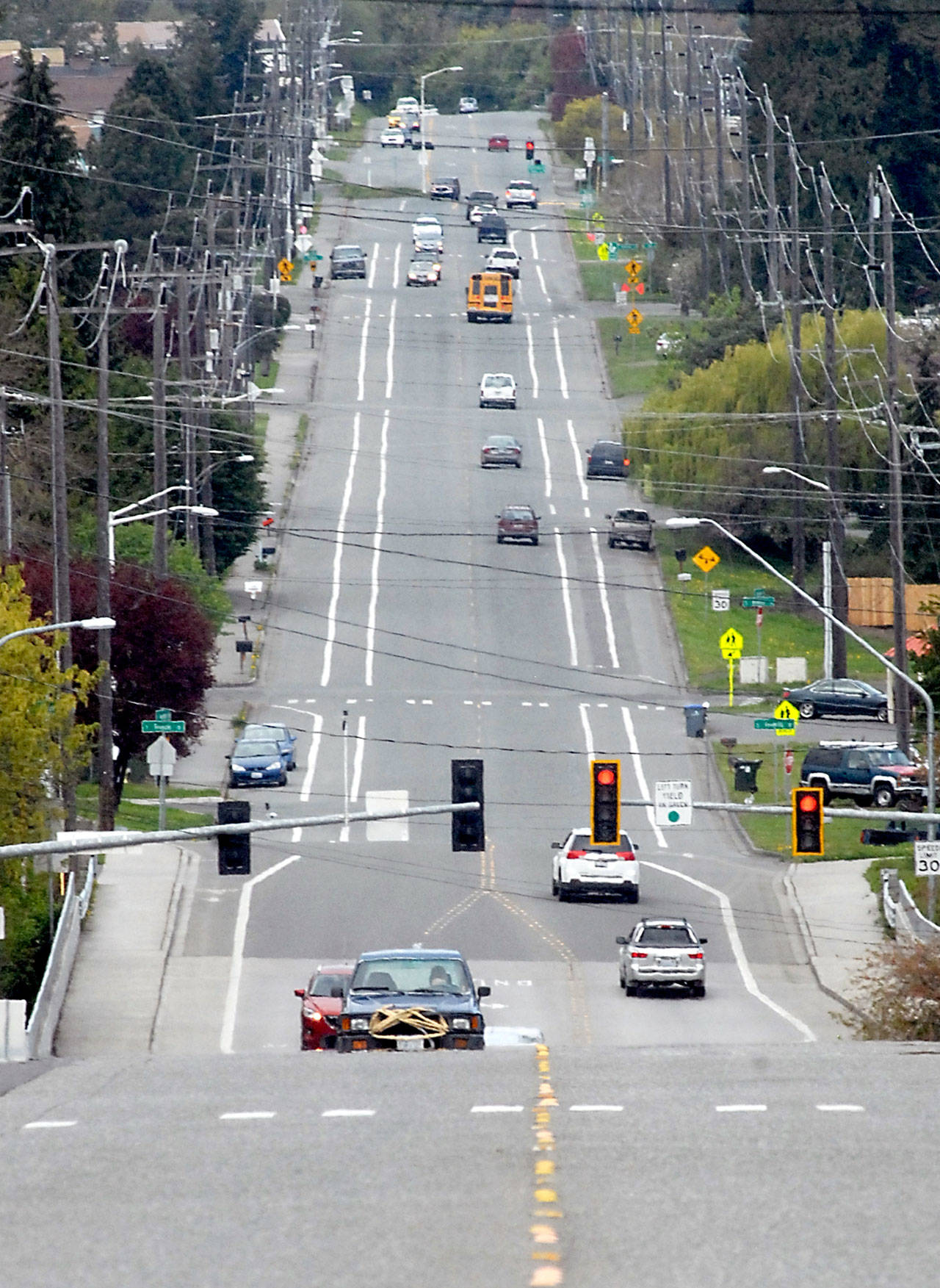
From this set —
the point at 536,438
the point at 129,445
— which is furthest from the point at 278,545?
the point at 536,438

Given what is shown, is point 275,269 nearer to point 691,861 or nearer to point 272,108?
point 272,108

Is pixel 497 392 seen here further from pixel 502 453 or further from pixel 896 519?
pixel 896 519

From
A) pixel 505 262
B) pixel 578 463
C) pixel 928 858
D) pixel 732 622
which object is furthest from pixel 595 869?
pixel 505 262

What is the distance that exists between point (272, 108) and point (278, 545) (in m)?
55.0

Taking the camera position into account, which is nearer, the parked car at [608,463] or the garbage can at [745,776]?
the garbage can at [745,776]

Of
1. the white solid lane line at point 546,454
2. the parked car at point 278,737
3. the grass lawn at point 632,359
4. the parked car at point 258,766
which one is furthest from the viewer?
the grass lawn at point 632,359

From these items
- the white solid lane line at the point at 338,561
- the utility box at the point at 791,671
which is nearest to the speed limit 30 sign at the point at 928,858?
the utility box at the point at 791,671

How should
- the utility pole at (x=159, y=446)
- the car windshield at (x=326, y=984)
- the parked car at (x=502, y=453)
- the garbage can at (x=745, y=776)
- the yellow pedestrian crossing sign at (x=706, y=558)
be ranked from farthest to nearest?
1. the parked car at (x=502, y=453)
2. the yellow pedestrian crossing sign at (x=706, y=558)
3. the utility pole at (x=159, y=446)
4. the garbage can at (x=745, y=776)
5. the car windshield at (x=326, y=984)

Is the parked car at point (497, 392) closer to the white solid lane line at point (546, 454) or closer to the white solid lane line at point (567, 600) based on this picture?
the white solid lane line at point (546, 454)

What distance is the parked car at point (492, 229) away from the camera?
137500 mm

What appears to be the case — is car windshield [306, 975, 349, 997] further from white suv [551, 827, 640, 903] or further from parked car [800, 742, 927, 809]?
parked car [800, 742, 927, 809]

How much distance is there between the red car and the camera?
32.2m

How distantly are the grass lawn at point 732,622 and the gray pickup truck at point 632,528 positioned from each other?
95cm

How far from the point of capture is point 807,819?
31.1 m
